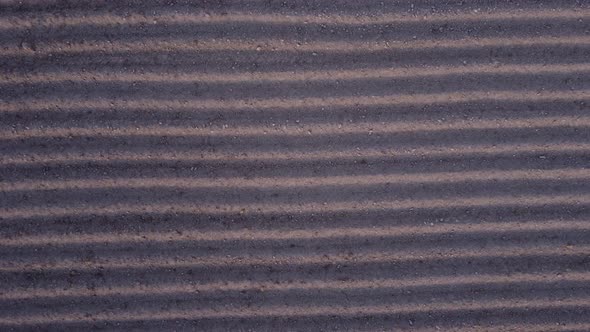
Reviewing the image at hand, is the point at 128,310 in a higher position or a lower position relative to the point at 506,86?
lower

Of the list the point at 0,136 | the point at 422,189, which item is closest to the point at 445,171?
the point at 422,189

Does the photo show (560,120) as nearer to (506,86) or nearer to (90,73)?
(506,86)

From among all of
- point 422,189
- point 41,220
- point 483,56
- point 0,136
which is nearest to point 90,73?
point 0,136

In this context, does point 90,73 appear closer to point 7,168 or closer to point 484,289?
point 7,168

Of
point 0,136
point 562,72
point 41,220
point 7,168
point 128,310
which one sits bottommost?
point 128,310

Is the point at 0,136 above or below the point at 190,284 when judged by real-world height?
above

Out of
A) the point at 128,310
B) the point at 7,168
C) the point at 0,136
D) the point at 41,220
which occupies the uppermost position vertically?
the point at 0,136
